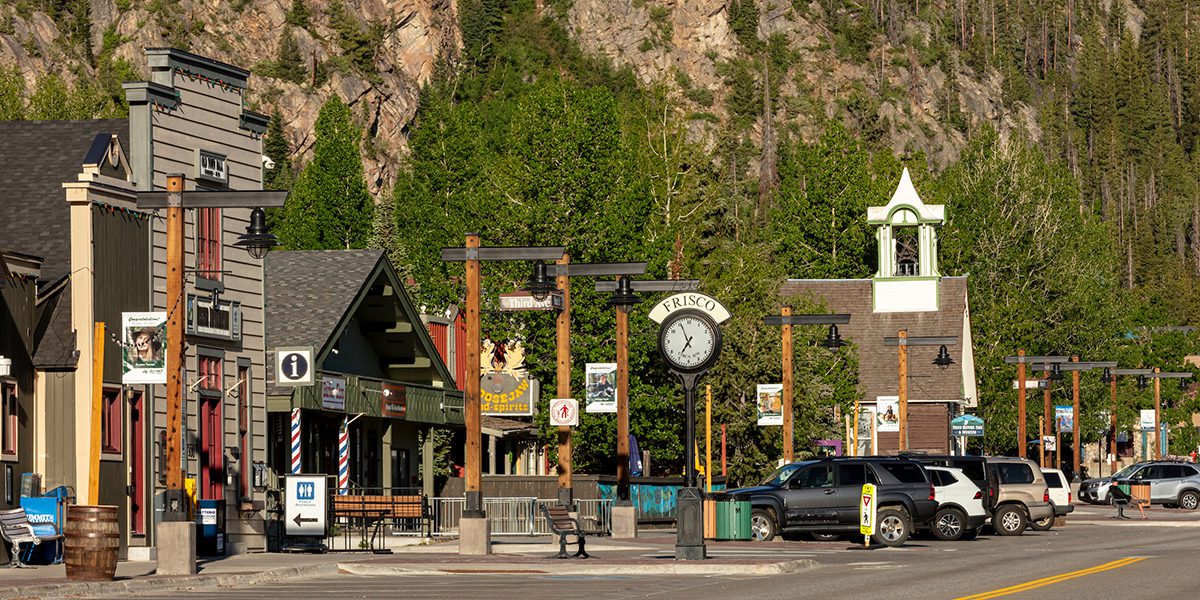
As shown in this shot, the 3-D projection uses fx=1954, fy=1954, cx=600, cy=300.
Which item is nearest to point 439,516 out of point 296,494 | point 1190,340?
point 296,494

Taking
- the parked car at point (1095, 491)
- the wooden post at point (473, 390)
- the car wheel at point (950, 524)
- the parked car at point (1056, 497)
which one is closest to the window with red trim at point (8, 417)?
the wooden post at point (473, 390)

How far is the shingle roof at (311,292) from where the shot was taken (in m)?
41.5

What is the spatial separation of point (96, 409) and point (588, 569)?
8182mm

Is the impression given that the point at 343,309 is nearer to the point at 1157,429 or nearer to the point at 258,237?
the point at 258,237

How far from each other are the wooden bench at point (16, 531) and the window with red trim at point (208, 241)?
7633 mm

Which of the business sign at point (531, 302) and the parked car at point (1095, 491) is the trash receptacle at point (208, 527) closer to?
the business sign at point (531, 302)

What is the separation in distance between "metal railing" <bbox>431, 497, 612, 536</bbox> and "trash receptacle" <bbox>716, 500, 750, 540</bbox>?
5356 millimetres

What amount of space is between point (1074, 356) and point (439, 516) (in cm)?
5466

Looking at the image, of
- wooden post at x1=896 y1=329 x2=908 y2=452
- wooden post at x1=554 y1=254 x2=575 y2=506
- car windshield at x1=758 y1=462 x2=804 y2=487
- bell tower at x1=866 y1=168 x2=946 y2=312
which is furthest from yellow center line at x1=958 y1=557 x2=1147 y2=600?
bell tower at x1=866 y1=168 x2=946 y2=312

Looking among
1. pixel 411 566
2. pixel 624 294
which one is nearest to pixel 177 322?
pixel 411 566

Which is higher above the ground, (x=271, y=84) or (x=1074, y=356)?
(x=271, y=84)

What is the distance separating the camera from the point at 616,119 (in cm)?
6556

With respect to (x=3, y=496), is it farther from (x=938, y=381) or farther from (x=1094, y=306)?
(x=1094, y=306)

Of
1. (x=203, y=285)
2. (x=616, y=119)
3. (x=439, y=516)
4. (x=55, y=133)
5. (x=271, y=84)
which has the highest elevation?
(x=271, y=84)
